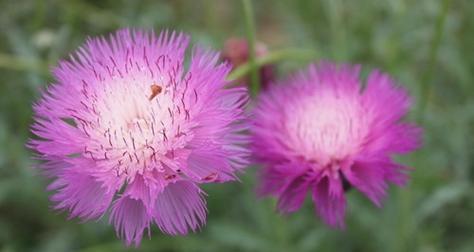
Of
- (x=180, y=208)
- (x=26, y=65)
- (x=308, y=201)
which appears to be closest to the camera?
(x=180, y=208)

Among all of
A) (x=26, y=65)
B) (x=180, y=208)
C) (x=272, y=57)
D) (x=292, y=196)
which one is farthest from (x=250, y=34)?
(x=26, y=65)

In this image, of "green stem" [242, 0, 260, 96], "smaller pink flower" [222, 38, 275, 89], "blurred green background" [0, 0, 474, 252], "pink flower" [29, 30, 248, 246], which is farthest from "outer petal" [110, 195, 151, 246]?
"smaller pink flower" [222, 38, 275, 89]

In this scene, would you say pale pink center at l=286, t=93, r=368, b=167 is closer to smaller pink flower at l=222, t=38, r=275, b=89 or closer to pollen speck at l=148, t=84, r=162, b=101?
pollen speck at l=148, t=84, r=162, b=101

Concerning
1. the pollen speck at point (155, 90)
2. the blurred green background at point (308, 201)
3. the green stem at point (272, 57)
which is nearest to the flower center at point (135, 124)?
the pollen speck at point (155, 90)

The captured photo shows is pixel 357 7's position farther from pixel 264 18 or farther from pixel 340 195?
pixel 340 195

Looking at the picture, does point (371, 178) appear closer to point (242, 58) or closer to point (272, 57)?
point (272, 57)

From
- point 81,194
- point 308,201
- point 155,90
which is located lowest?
point 308,201
